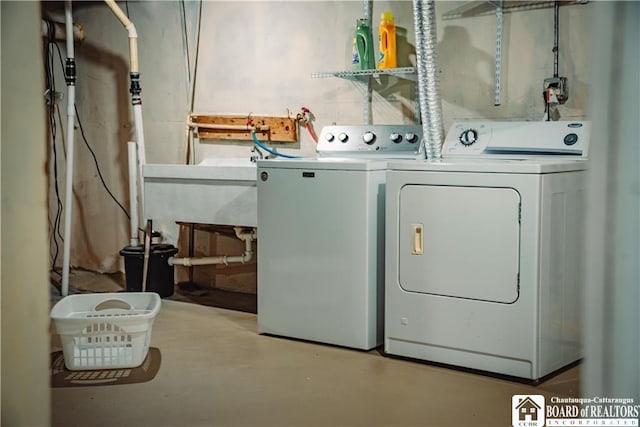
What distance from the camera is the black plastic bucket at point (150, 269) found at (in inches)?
184

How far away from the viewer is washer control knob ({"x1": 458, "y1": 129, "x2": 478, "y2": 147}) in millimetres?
3752

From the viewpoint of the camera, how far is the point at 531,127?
361 centimetres

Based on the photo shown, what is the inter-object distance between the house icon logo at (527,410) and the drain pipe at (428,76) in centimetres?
136

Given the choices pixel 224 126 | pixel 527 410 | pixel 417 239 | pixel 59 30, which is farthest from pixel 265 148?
pixel 527 410

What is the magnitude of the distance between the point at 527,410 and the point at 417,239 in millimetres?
891

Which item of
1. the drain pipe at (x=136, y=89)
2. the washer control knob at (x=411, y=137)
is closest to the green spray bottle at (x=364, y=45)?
the washer control knob at (x=411, y=137)

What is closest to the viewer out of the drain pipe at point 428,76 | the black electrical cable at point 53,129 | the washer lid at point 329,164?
the washer lid at point 329,164

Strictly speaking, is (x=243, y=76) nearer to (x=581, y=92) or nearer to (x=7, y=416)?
(x=581, y=92)

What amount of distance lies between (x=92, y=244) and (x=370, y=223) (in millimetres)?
2799

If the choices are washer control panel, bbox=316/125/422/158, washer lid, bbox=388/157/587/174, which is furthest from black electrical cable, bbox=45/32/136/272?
washer lid, bbox=388/157/587/174

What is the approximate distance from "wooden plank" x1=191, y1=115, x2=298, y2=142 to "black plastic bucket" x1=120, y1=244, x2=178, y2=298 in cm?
83

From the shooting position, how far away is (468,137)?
3771 millimetres

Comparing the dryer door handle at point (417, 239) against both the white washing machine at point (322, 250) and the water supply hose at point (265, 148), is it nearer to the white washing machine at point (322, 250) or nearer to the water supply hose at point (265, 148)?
the white washing machine at point (322, 250)

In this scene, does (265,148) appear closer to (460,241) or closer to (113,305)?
(113,305)
